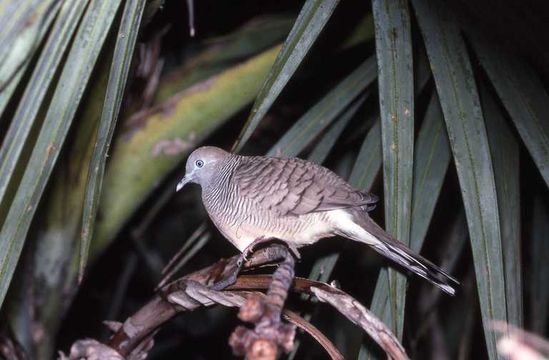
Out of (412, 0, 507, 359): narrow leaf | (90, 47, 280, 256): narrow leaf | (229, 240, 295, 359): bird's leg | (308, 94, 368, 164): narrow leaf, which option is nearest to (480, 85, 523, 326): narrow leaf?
(412, 0, 507, 359): narrow leaf

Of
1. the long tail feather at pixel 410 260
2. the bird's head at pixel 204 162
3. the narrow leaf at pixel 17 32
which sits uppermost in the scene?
the bird's head at pixel 204 162

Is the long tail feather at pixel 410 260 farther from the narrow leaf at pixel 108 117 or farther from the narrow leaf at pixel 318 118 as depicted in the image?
the narrow leaf at pixel 108 117

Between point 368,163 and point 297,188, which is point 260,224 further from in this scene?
point 368,163

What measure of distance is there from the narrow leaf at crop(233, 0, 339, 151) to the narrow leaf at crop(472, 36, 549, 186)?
30 cm

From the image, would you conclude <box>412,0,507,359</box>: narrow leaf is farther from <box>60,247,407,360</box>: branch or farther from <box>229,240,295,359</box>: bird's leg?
<box>229,240,295,359</box>: bird's leg

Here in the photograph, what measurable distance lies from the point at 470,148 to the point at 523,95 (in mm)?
142

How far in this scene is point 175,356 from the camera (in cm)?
290

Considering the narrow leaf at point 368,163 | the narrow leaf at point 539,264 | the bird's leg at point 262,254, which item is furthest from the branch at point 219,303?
the narrow leaf at point 539,264

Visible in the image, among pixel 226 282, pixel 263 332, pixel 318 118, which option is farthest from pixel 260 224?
pixel 263 332

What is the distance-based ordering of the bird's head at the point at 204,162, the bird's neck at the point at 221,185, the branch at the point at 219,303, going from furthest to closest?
the bird's head at the point at 204,162 → the bird's neck at the point at 221,185 → the branch at the point at 219,303

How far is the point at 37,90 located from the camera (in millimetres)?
1201

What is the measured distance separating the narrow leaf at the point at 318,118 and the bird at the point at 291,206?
4 centimetres

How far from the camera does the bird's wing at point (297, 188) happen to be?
5.03ft

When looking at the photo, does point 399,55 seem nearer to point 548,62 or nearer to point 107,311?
point 548,62
